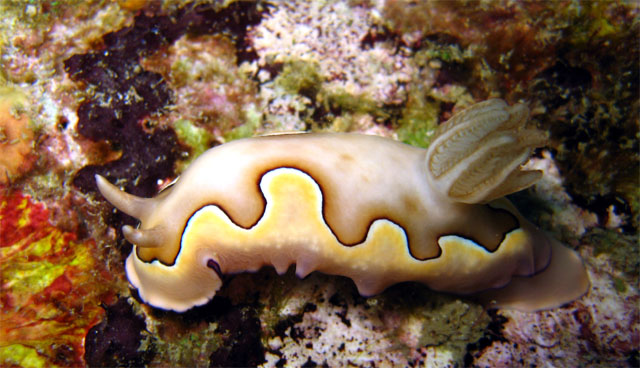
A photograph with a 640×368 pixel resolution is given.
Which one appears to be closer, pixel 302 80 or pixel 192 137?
pixel 192 137

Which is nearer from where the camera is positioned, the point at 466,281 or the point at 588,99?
the point at 466,281

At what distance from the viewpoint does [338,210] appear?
2.72 m

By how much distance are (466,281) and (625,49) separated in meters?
2.96

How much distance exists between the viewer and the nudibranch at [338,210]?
2.65m

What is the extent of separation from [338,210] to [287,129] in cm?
142

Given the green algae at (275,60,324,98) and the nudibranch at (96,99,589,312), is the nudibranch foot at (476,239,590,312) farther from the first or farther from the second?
the green algae at (275,60,324,98)

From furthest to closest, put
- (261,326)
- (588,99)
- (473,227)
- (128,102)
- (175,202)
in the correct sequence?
(588,99), (128,102), (261,326), (473,227), (175,202)

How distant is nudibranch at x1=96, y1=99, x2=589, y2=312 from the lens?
8.70ft

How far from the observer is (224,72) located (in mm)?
3920

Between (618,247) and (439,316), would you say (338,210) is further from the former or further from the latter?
(618,247)

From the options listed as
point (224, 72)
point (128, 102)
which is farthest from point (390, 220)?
point (128, 102)

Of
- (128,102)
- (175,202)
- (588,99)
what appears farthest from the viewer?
(588,99)

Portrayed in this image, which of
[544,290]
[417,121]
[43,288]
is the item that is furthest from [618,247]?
[43,288]

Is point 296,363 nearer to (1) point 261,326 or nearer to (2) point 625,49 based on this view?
(1) point 261,326
